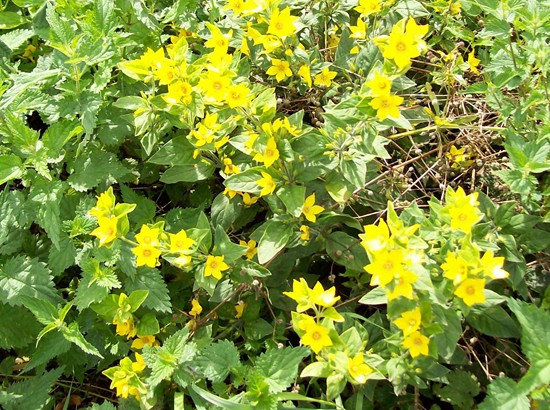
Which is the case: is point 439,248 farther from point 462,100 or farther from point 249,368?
point 462,100

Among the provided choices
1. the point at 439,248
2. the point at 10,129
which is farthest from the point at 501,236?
the point at 10,129

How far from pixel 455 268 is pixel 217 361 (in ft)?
2.69

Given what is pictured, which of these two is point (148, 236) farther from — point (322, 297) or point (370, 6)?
point (370, 6)

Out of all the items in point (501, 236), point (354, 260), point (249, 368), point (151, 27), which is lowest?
point (249, 368)

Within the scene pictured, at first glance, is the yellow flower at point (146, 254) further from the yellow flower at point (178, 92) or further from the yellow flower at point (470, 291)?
the yellow flower at point (470, 291)

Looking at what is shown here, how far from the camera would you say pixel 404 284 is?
4.79ft

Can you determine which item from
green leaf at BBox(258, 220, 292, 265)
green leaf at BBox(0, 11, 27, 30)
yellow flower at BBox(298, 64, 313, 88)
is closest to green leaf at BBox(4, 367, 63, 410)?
green leaf at BBox(258, 220, 292, 265)

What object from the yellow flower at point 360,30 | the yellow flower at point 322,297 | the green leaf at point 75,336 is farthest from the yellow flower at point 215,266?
the yellow flower at point 360,30

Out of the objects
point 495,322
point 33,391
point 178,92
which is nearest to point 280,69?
point 178,92

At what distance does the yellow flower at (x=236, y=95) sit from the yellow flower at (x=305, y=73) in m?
0.37

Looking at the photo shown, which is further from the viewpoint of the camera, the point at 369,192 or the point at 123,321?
the point at 369,192

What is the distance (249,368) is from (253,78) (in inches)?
45.4

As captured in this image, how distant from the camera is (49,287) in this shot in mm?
2057

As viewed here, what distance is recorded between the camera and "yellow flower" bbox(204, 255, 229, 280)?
185 cm
